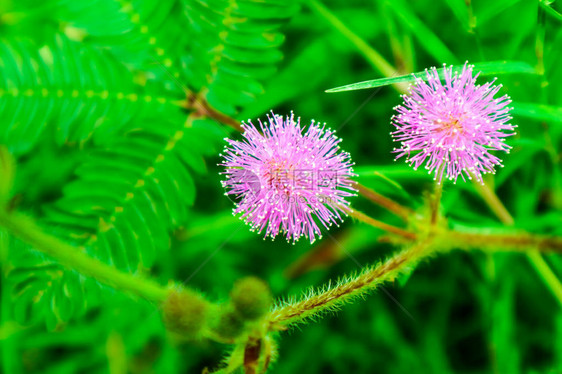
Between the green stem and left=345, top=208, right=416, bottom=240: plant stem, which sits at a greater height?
the green stem

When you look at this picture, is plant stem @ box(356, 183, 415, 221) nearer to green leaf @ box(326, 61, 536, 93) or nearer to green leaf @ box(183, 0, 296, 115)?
green leaf @ box(326, 61, 536, 93)

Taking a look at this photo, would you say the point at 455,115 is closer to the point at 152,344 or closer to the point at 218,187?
the point at 218,187

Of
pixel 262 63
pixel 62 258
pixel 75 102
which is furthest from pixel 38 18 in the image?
pixel 62 258

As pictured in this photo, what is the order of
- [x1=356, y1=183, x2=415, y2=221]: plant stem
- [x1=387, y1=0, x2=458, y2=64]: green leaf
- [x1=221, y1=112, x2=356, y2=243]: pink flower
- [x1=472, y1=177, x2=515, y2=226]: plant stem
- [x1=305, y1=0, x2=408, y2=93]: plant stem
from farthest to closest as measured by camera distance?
[x1=305, y1=0, x2=408, y2=93]: plant stem < [x1=472, y1=177, x2=515, y2=226]: plant stem < [x1=387, y1=0, x2=458, y2=64]: green leaf < [x1=356, y1=183, x2=415, y2=221]: plant stem < [x1=221, y1=112, x2=356, y2=243]: pink flower

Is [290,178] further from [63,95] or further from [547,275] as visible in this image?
[547,275]

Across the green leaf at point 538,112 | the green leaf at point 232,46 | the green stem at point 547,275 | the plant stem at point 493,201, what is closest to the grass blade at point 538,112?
the green leaf at point 538,112

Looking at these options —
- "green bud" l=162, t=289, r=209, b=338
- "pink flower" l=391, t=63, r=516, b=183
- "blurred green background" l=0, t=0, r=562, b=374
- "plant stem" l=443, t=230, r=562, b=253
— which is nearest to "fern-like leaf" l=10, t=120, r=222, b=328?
"blurred green background" l=0, t=0, r=562, b=374
